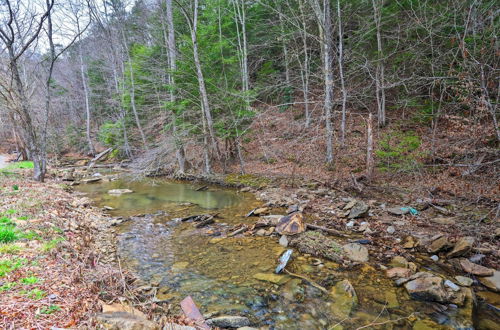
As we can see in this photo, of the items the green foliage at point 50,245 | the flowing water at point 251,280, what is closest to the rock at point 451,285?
the flowing water at point 251,280

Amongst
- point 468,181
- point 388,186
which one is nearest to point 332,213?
point 388,186

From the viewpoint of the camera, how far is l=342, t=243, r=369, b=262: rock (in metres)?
4.52

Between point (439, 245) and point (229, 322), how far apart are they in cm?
421

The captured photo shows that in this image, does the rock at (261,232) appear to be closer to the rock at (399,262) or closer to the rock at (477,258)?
the rock at (399,262)

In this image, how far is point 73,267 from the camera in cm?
345

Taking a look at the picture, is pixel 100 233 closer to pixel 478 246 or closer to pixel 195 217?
pixel 195 217

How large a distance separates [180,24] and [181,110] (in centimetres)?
664

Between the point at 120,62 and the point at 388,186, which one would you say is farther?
the point at 120,62

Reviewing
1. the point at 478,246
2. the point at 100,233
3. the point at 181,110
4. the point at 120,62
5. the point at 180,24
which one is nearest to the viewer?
the point at 478,246

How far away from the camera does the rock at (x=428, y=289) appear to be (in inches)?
136

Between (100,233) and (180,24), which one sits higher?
(180,24)

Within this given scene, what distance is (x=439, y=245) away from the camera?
4.59m

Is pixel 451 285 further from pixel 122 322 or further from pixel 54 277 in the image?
pixel 54 277

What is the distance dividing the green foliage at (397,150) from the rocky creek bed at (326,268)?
3.21 meters
